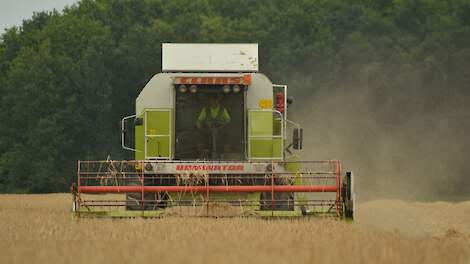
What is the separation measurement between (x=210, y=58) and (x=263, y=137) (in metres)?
1.50

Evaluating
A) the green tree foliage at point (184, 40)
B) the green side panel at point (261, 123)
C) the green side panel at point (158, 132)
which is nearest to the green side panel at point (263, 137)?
the green side panel at point (261, 123)

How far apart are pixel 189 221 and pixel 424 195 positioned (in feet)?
73.9

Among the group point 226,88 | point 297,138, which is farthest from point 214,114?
point 297,138

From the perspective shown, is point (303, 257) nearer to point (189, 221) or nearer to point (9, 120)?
point (189, 221)

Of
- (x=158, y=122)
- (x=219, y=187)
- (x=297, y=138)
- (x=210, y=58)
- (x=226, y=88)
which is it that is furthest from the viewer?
(x=210, y=58)

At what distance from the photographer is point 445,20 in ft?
181

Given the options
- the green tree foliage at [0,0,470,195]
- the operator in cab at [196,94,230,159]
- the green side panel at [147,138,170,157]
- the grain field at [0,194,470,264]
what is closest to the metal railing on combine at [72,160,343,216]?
the grain field at [0,194,470,264]

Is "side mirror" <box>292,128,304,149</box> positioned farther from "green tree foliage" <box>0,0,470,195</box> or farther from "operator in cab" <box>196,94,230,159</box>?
"green tree foliage" <box>0,0,470,195</box>

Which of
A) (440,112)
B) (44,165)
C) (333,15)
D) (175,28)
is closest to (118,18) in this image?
(175,28)

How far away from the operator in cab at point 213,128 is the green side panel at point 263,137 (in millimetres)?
383

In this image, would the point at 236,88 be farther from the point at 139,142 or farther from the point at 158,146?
the point at 139,142

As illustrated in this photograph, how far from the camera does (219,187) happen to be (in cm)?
1510

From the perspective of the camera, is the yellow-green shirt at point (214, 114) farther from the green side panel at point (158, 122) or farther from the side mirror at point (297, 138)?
the side mirror at point (297, 138)

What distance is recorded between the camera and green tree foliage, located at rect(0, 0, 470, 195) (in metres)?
48.9
